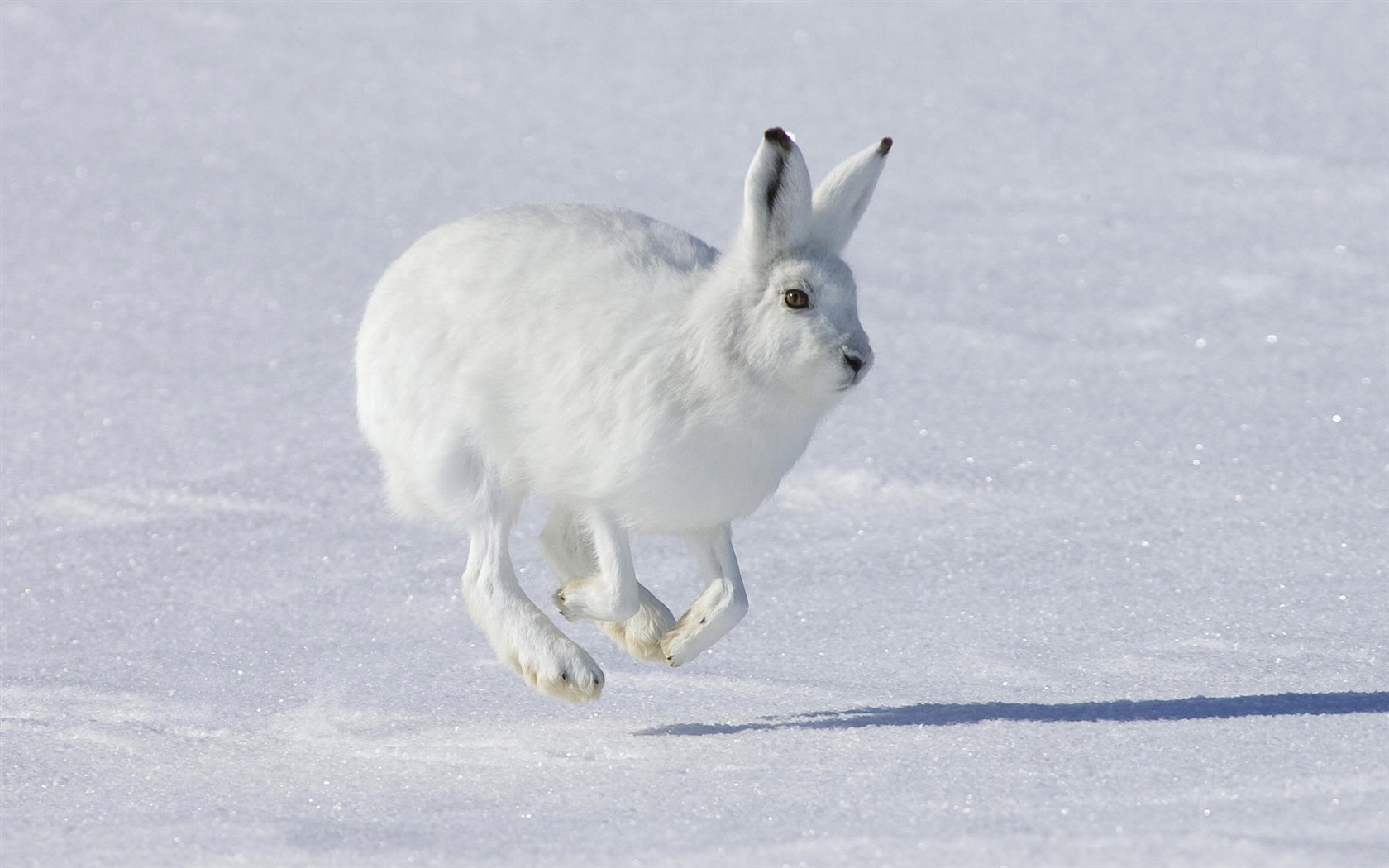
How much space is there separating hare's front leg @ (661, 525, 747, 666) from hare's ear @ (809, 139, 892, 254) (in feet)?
2.35

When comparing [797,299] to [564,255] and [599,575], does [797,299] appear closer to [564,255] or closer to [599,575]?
[564,255]

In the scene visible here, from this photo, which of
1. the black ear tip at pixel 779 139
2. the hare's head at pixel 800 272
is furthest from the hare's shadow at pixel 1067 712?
the black ear tip at pixel 779 139

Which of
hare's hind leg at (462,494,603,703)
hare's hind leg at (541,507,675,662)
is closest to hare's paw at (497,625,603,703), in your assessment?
hare's hind leg at (462,494,603,703)

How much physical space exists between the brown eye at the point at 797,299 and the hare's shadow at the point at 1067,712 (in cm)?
97

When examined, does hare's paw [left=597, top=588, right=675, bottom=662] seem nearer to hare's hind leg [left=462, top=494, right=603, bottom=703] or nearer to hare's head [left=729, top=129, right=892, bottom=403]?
hare's hind leg [left=462, top=494, right=603, bottom=703]

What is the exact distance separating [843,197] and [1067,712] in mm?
1294

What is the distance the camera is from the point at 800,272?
4.16m

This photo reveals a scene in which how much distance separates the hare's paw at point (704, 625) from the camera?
4379 mm

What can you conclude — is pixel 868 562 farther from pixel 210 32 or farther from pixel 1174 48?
pixel 210 32

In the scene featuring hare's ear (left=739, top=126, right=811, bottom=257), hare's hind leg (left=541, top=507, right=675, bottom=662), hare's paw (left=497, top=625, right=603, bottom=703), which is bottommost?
hare's paw (left=497, top=625, right=603, bottom=703)

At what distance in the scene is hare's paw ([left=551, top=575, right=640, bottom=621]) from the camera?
4441 mm

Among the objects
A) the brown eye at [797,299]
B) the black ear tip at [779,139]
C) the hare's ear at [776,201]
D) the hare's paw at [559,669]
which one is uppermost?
the black ear tip at [779,139]

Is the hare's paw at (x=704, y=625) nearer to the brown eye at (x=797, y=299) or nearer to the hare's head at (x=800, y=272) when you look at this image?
the hare's head at (x=800, y=272)

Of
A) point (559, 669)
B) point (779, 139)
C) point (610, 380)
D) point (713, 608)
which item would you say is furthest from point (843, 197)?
point (559, 669)
